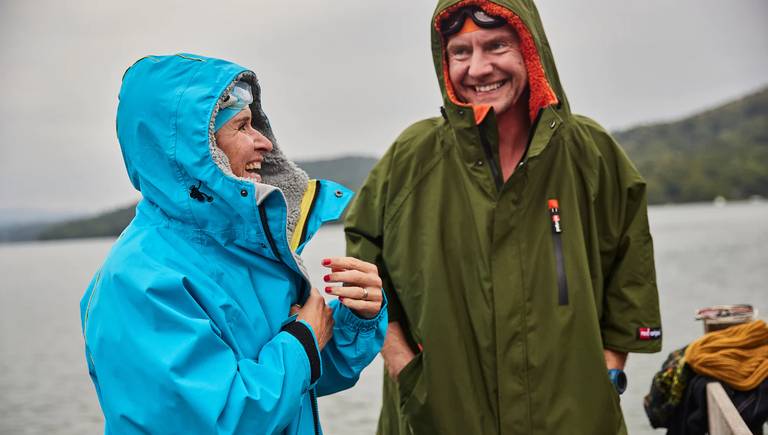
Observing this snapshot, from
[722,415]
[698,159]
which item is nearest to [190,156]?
[722,415]

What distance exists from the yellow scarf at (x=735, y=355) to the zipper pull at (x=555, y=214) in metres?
1.30

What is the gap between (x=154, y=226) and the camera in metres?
2.09

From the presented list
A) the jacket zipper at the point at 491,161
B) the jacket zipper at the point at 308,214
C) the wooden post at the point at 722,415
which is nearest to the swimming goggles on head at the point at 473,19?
the jacket zipper at the point at 491,161

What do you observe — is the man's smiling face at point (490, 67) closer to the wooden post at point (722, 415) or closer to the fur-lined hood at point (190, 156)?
the fur-lined hood at point (190, 156)

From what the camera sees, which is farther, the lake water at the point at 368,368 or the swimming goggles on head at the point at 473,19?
the lake water at the point at 368,368

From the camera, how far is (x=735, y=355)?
3898 mm

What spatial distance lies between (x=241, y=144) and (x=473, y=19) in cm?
151

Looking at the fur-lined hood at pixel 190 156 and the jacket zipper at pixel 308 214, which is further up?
the fur-lined hood at pixel 190 156

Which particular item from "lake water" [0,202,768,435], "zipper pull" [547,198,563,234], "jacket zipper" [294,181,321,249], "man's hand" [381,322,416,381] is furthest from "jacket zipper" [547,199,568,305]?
"lake water" [0,202,768,435]

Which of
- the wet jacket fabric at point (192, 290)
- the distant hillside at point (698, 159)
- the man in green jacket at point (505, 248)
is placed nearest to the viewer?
the wet jacket fabric at point (192, 290)

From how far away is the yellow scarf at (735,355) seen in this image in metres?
3.79

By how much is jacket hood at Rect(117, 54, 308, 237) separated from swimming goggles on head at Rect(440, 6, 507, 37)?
4.95ft

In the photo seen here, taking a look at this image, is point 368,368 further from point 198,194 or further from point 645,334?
point 198,194

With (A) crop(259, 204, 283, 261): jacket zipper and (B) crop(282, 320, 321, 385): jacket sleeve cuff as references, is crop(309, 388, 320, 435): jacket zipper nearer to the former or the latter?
(B) crop(282, 320, 321, 385): jacket sleeve cuff
